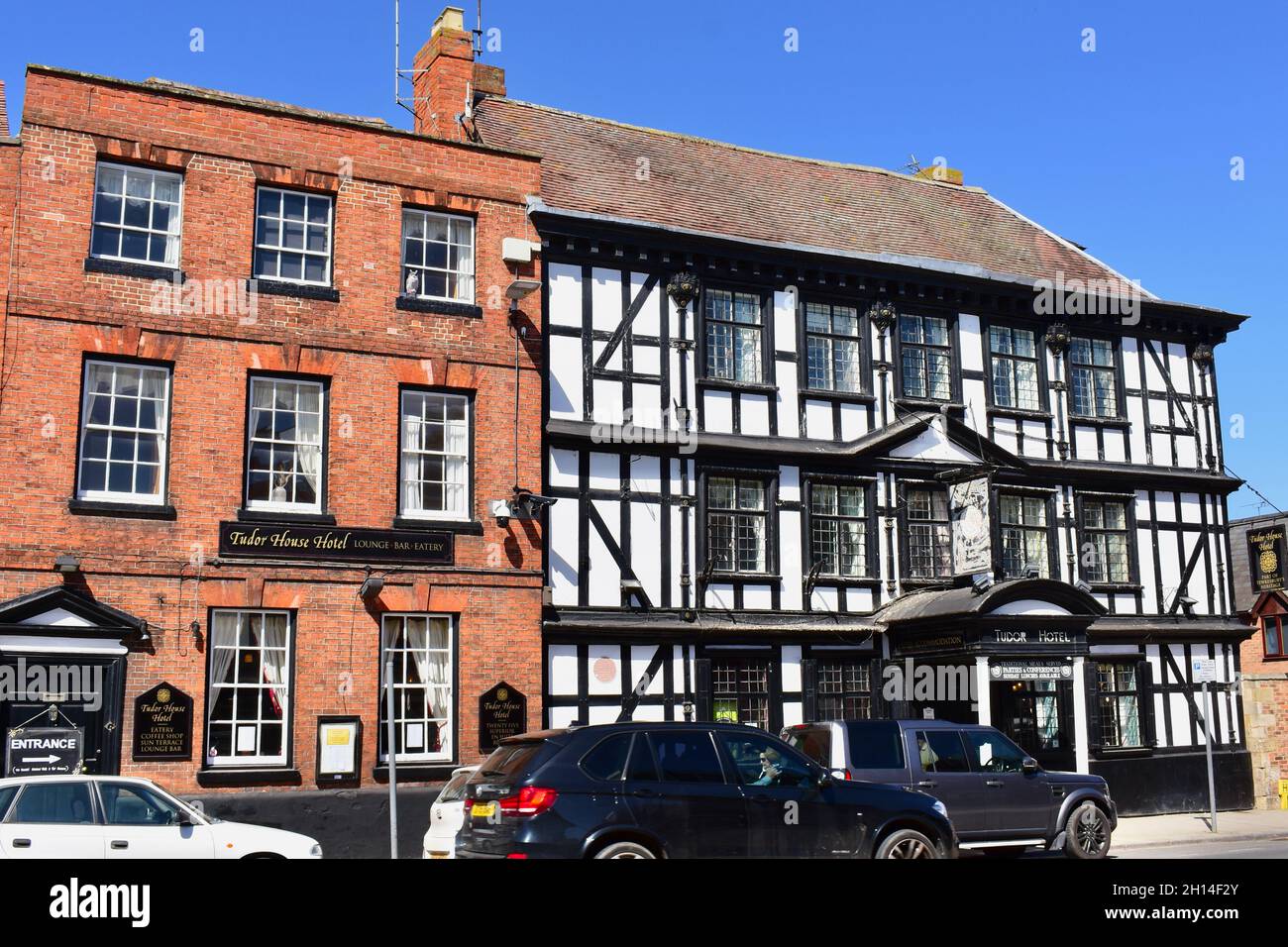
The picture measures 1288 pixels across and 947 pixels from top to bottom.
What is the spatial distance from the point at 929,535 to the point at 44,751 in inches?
599

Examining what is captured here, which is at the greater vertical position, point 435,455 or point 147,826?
point 435,455

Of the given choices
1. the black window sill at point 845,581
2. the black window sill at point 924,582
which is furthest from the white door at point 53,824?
the black window sill at point 924,582

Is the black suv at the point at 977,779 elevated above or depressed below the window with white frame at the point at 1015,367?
below

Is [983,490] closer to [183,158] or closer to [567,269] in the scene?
[567,269]

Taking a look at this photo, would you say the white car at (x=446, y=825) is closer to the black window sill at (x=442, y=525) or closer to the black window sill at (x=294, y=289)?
the black window sill at (x=442, y=525)

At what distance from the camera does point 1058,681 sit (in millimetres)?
23469

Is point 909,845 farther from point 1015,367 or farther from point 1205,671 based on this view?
point 1015,367

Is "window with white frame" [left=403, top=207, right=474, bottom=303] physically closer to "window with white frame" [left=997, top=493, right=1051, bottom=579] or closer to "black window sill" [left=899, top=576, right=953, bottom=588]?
"black window sill" [left=899, top=576, right=953, bottom=588]

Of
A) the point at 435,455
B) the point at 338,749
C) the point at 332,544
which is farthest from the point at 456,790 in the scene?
the point at 435,455

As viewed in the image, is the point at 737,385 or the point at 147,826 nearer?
the point at 147,826

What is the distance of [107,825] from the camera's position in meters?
11.3

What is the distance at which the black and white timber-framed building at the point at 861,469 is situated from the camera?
20.5 metres

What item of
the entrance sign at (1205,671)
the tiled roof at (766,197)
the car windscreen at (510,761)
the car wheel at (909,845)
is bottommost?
the car wheel at (909,845)

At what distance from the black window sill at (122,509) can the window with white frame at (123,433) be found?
17 centimetres
